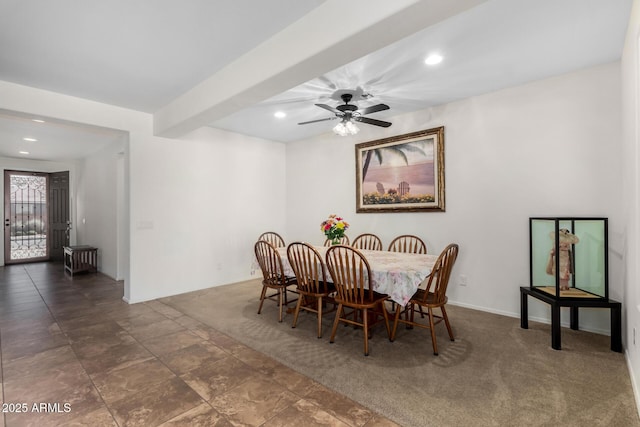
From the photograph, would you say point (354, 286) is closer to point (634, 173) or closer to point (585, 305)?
point (585, 305)

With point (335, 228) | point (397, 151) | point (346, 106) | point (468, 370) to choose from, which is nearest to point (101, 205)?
point (335, 228)

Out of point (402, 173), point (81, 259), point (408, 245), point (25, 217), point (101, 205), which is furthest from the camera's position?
point (25, 217)

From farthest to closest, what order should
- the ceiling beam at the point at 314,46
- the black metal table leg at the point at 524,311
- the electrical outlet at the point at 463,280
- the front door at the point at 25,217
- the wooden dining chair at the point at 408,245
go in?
the front door at the point at 25,217 → the wooden dining chair at the point at 408,245 → the electrical outlet at the point at 463,280 → the black metal table leg at the point at 524,311 → the ceiling beam at the point at 314,46

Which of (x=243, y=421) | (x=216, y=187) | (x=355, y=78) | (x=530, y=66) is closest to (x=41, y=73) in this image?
(x=216, y=187)

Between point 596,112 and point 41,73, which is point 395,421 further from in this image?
point 41,73

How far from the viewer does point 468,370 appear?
2297 mm

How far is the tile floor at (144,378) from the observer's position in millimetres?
1820

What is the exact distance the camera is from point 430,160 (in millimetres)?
4109

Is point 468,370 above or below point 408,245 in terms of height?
below

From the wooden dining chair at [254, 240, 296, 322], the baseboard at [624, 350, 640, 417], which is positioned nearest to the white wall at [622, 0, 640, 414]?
the baseboard at [624, 350, 640, 417]

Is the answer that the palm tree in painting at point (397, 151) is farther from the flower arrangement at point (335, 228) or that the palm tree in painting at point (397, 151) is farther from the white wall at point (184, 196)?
the white wall at point (184, 196)

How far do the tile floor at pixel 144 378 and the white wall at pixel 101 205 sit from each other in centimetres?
226

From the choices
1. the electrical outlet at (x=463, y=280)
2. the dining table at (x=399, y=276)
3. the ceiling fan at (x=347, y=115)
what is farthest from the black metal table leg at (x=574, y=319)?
the ceiling fan at (x=347, y=115)

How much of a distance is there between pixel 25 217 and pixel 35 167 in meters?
1.25
